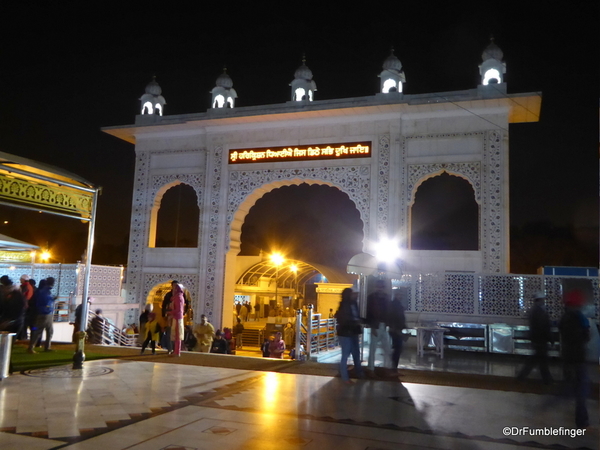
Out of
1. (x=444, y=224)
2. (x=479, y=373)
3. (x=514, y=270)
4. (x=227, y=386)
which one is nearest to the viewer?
(x=227, y=386)

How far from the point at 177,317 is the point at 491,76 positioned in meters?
9.34

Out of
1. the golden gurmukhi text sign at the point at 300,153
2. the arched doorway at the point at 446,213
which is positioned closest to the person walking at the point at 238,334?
the golden gurmukhi text sign at the point at 300,153

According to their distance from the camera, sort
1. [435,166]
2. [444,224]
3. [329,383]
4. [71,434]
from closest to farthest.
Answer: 1. [71,434]
2. [329,383]
3. [435,166]
4. [444,224]

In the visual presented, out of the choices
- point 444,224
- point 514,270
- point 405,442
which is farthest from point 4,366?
point 514,270

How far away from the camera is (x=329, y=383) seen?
619 cm

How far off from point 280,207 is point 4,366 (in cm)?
1720

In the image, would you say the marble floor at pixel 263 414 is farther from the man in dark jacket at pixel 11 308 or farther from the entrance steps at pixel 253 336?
the entrance steps at pixel 253 336

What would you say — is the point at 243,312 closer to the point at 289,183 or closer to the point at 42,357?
the point at 289,183

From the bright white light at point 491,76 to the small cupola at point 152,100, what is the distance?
9.21 metres

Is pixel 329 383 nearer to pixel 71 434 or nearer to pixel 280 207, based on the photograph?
pixel 71 434

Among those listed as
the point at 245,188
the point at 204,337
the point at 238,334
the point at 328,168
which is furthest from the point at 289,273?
the point at 204,337

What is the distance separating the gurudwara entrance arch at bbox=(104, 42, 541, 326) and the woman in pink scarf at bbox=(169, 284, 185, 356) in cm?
546

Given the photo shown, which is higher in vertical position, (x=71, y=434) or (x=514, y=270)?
(x=514, y=270)

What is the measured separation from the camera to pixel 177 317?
8.07 m
